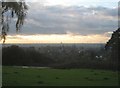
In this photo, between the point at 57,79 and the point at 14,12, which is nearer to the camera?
the point at 14,12

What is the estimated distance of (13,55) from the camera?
34.0 metres

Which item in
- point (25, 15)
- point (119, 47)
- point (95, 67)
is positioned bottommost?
point (95, 67)

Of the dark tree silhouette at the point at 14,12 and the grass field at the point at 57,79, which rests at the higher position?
the dark tree silhouette at the point at 14,12

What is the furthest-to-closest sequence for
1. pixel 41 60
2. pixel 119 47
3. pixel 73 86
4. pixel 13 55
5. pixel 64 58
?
pixel 64 58 < pixel 41 60 < pixel 13 55 < pixel 119 47 < pixel 73 86

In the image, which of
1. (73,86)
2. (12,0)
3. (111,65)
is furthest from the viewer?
(111,65)

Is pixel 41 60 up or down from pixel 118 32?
down

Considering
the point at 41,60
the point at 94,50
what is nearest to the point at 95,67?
the point at 41,60

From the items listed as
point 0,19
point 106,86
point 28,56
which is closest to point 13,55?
point 28,56

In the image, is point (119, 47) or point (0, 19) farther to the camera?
point (119, 47)

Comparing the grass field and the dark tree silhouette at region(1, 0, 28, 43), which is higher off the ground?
the dark tree silhouette at region(1, 0, 28, 43)

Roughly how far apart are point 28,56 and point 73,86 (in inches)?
839

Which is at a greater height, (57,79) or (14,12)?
(14,12)

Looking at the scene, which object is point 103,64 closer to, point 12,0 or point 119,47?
point 119,47

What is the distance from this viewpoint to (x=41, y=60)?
36875 mm
